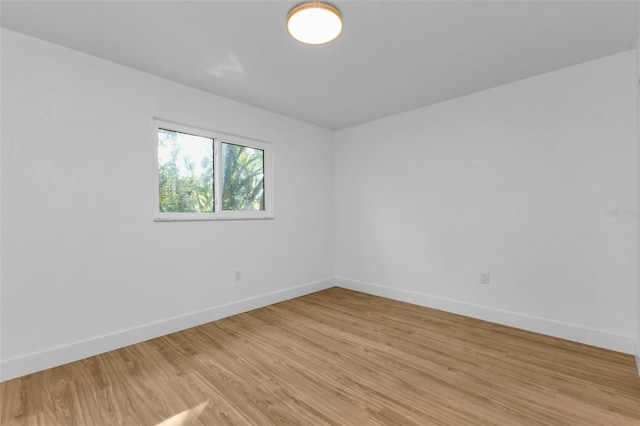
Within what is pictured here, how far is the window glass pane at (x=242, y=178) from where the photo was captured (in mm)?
3539

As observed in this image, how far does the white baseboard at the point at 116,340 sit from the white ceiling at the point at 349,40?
243cm

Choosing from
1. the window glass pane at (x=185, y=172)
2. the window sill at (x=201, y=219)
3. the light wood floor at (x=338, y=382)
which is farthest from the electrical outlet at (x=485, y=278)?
the window glass pane at (x=185, y=172)

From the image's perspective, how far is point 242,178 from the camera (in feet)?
12.2

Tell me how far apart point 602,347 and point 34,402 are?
435cm

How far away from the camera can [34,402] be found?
1.86 m

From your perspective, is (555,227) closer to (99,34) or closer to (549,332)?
(549,332)

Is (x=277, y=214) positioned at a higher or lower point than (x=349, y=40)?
Answer: lower

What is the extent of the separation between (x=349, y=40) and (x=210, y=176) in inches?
81.9

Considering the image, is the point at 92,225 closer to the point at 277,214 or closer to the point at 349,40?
the point at 277,214

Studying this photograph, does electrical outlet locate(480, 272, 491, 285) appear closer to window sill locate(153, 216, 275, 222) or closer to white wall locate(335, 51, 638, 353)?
white wall locate(335, 51, 638, 353)

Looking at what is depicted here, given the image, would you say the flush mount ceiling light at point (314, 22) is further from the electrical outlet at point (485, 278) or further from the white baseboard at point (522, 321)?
the white baseboard at point (522, 321)

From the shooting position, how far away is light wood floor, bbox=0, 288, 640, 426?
172 cm

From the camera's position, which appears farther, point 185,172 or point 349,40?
point 185,172

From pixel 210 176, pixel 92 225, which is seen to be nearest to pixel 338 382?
pixel 92 225
